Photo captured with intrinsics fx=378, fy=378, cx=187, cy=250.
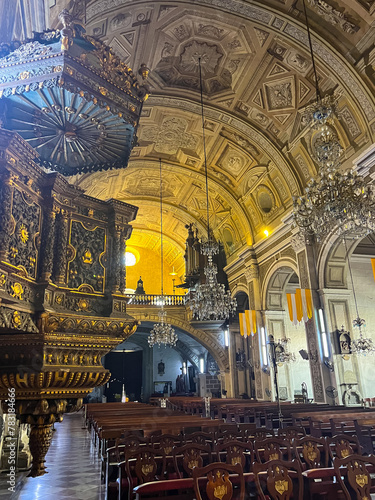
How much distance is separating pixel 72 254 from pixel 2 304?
943 mm

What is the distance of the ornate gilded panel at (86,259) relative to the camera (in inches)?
129

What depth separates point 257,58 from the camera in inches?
410

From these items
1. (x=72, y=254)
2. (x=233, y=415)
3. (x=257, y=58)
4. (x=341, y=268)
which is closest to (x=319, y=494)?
(x=72, y=254)

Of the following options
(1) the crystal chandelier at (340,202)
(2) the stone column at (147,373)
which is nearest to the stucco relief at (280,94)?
(1) the crystal chandelier at (340,202)

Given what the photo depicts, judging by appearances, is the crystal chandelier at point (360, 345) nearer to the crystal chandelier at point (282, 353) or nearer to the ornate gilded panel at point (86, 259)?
the crystal chandelier at point (282, 353)

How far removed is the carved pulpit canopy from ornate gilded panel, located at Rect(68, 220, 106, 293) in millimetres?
1078

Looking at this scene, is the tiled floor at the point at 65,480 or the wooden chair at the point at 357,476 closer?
A: the wooden chair at the point at 357,476

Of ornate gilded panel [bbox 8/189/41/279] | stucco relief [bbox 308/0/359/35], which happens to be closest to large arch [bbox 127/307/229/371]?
stucco relief [bbox 308/0/359/35]

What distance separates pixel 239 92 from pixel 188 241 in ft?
25.3

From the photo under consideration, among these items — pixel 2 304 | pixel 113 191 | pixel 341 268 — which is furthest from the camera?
pixel 113 191

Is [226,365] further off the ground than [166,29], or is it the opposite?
[166,29]

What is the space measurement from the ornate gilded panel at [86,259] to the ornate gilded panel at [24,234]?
0.36 m

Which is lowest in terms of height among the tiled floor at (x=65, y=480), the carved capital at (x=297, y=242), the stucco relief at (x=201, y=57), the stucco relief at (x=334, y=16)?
the tiled floor at (x=65, y=480)

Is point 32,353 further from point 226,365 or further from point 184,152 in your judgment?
point 226,365
